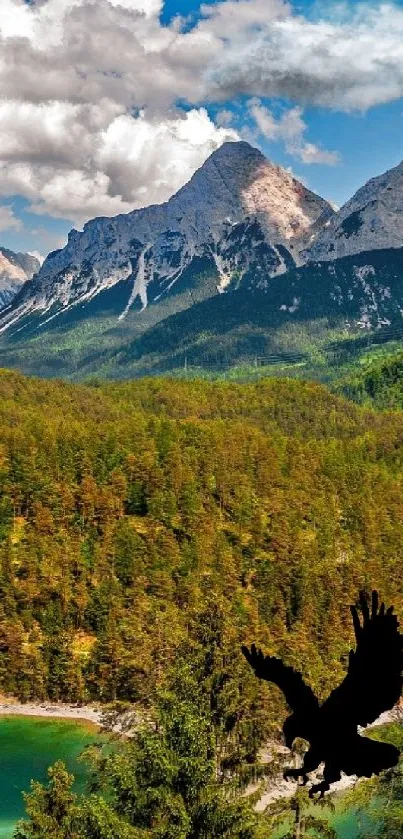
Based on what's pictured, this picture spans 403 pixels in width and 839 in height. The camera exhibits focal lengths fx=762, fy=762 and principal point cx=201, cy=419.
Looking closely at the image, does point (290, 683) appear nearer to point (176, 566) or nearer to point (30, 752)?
point (30, 752)

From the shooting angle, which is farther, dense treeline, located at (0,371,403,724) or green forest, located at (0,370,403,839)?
dense treeline, located at (0,371,403,724)

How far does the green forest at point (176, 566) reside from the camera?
Answer: 47844mm

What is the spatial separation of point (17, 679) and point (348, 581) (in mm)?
44631

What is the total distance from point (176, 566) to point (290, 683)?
109m

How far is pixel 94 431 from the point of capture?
137 metres

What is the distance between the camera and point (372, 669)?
2.63 m

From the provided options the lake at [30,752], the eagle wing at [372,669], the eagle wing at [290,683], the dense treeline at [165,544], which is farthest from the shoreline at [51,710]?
the eagle wing at [372,669]

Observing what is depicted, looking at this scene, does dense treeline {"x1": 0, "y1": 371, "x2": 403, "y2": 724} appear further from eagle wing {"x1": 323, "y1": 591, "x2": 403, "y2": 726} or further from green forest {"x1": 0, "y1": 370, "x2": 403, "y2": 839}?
eagle wing {"x1": 323, "y1": 591, "x2": 403, "y2": 726}

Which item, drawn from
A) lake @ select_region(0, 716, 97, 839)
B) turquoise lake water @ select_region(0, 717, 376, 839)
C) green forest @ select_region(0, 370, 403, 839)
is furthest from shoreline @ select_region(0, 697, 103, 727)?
green forest @ select_region(0, 370, 403, 839)

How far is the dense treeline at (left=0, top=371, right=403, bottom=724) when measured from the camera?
298 feet

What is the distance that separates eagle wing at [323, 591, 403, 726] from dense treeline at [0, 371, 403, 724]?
60.3 meters

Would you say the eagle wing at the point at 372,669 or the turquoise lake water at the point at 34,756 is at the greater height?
the eagle wing at the point at 372,669

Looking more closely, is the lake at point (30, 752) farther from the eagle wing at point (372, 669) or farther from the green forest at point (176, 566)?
the eagle wing at point (372, 669)

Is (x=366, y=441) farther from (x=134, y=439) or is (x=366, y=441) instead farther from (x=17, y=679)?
(x=17, y=679)
